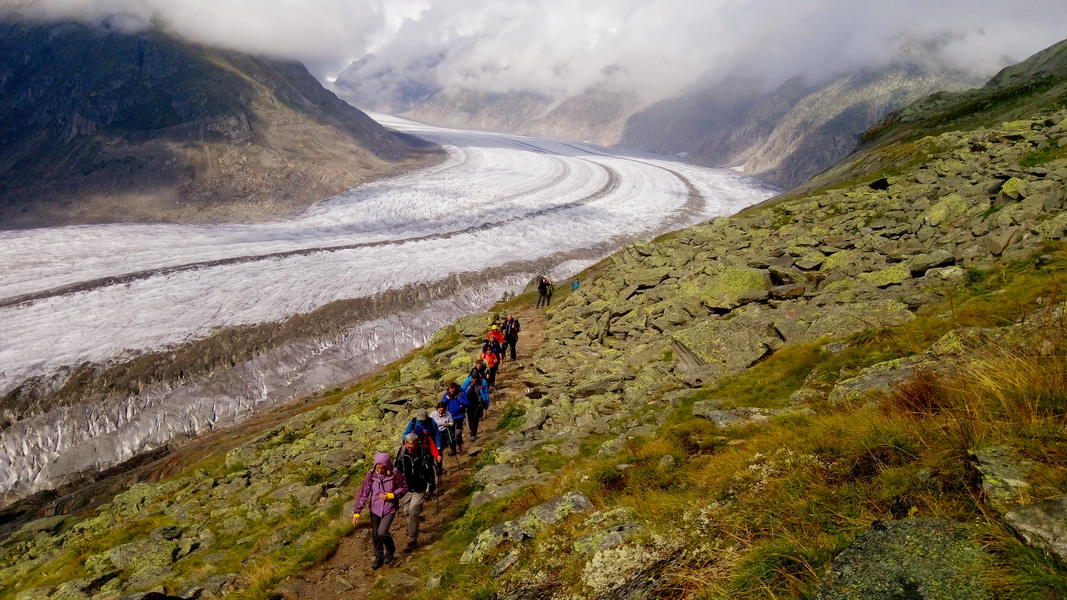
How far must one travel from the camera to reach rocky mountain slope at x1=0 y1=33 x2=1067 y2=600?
12.3 feet

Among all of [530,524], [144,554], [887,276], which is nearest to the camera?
[530,524]

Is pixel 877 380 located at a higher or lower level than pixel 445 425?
higher

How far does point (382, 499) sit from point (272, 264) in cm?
3861

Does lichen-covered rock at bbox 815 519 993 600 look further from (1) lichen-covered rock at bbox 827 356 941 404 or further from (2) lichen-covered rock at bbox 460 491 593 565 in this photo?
(2) lichen-covered rock at bbox 460 491 593 565

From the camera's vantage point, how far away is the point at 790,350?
10.7 metres

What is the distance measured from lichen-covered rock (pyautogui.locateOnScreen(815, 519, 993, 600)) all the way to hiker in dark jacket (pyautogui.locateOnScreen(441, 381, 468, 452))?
10.1 m

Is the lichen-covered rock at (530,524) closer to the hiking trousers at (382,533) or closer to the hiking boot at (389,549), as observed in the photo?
the hiking trousers at (382,533)

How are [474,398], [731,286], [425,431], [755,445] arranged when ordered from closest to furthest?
[755,445]
[425,431]
[474,398]
[731,286]

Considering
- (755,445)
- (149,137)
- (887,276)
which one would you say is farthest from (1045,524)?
(149,137)

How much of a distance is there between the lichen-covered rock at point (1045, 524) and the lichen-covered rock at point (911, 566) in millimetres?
276

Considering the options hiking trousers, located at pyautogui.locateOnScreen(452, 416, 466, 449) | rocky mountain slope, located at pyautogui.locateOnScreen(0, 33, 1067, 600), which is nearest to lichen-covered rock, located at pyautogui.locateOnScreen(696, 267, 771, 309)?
rocky mountain slope, located at pyautogui.locateOnScreen(0, 33, 1067, 600)

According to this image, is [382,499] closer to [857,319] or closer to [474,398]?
[474,398]

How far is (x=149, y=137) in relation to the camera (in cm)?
7100

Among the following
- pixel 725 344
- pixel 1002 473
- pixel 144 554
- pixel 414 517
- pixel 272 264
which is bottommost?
pixel 144 554
